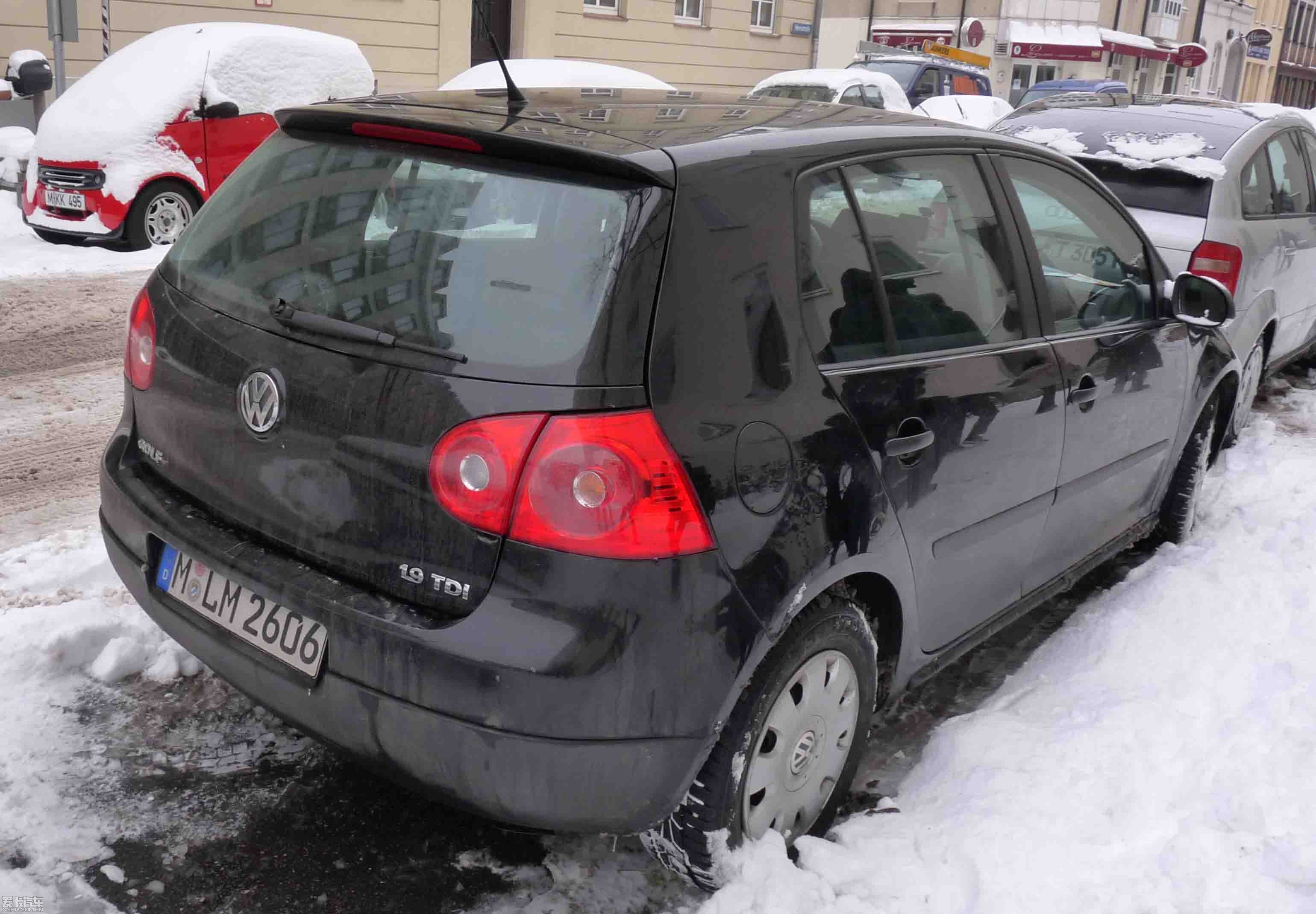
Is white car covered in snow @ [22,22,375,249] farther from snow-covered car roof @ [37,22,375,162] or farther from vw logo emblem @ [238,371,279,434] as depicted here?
vw logo emblem @ [238,371,279,434]

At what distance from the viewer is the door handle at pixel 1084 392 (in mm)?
3357

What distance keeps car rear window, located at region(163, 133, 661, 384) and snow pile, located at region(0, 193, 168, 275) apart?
6.26 meters

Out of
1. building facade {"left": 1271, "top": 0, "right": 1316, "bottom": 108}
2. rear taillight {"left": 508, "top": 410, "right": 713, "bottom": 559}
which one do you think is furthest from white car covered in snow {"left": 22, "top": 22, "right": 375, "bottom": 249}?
building facade {"left": 1271, "top": 0, "right": 1316, "bottom": 108}

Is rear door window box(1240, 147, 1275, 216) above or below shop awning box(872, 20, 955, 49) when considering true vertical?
below

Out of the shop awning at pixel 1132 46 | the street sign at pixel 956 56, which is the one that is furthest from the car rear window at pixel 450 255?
the shop awning at pixel 1132 46

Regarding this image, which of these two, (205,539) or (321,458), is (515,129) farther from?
(205,539)

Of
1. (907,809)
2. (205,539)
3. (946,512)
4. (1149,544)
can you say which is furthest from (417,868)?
(1149,544)

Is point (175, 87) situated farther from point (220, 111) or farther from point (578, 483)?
point (578, 483)

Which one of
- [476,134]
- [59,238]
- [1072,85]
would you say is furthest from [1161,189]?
[1072,85]

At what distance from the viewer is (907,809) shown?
291cm

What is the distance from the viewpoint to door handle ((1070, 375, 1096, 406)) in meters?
3.36

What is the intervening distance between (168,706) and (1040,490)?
2349 mm

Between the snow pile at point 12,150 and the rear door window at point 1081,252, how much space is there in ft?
33.9

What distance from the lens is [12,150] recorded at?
38.6 ft
